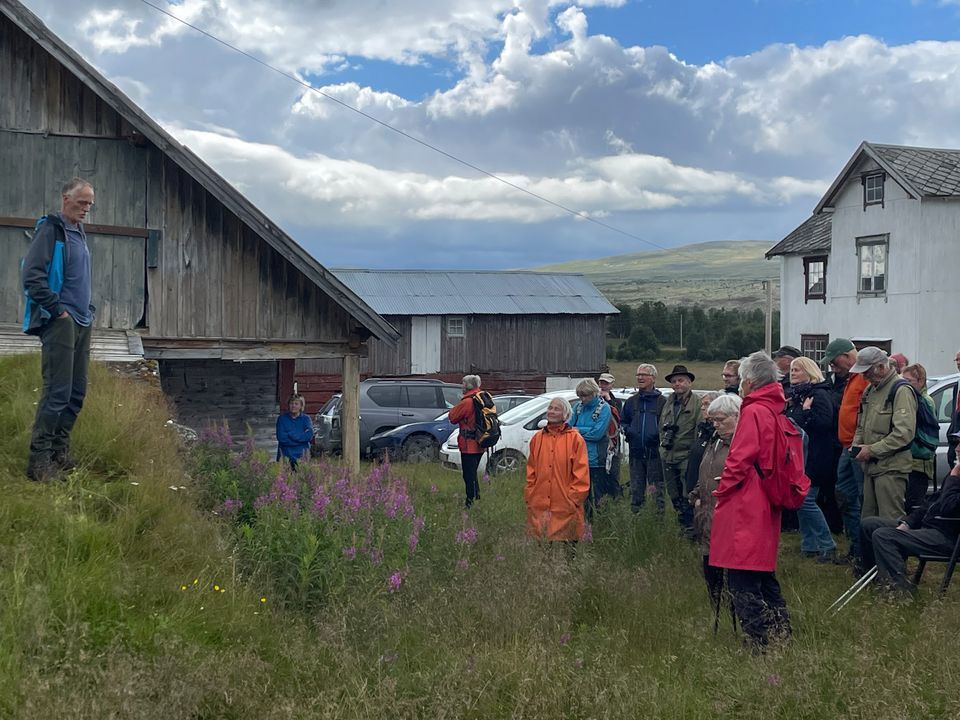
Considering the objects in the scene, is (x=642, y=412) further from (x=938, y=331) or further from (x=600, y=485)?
(x=938, y=331)

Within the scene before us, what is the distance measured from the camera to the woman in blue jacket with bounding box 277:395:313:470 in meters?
12.4

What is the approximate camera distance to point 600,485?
1007 cm

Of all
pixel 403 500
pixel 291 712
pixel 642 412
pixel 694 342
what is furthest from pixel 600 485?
pixel 694 342

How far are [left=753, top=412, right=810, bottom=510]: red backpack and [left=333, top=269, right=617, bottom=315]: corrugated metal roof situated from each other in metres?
31.0

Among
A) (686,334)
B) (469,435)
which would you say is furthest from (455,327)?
(686,334)

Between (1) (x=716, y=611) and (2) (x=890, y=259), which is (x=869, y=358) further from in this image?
(2) (x=890, y=259)

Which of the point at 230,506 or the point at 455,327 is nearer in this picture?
the point at 230,506

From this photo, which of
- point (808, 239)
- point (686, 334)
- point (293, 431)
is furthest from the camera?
point (686, 334)

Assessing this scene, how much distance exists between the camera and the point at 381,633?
5.64 m

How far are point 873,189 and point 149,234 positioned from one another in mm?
24560

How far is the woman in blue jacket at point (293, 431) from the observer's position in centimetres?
1242

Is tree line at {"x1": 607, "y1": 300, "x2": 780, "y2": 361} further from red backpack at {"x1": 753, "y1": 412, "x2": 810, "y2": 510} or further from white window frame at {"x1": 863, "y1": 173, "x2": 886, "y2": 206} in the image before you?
red backpack at {"x1": 753, "y1": 412, "x2": 810, "y2": 510}

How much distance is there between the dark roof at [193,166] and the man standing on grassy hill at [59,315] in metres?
5.91

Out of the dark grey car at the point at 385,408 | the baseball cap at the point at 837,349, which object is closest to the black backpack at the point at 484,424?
the baseball cap at the point at 837,349
